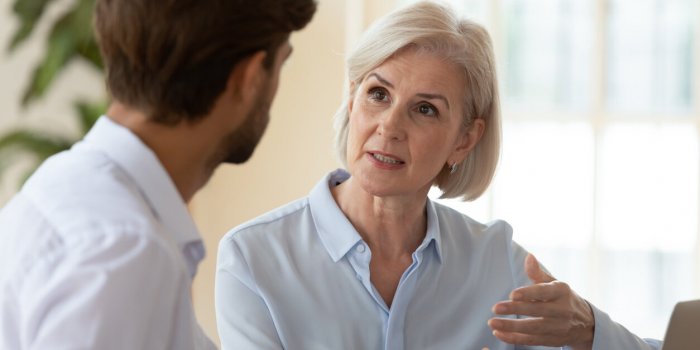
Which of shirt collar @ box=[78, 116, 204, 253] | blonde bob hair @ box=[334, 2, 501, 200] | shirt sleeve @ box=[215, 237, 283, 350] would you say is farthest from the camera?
blonde bob hair @ box=[334, 2, 501, 200]

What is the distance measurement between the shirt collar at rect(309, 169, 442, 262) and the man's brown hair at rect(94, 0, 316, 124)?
1.00 meters

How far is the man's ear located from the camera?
139cm

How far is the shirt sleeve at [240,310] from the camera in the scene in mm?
2172

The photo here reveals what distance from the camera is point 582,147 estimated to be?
5496 mm

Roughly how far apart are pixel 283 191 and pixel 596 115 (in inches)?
64.8

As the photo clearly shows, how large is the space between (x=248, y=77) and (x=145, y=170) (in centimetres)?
19

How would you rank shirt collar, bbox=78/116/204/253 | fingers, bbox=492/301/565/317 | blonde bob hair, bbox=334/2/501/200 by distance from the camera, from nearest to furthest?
shirt collar, bbox=78/116/204/253
fingers, bbox=492/301/565/317
blonde bob hair, bbox=334/2/501/200

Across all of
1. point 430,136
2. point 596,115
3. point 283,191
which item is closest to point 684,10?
point 596,115

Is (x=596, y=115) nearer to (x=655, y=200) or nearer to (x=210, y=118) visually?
(x=655, y=200)

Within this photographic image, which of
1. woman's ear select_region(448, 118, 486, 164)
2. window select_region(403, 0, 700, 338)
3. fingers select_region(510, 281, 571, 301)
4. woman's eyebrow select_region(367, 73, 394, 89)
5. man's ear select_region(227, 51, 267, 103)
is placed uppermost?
man's ear select_region(227, 51, 267, 103)

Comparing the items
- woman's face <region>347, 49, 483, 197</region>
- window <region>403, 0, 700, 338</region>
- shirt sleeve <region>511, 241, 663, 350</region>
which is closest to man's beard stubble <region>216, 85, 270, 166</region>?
woman's face <region>347, 49, 483, 197</region>

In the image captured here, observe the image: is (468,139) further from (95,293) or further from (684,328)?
(95,293)

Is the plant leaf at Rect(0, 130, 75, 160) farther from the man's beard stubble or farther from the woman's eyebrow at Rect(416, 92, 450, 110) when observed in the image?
the man's beard stubble

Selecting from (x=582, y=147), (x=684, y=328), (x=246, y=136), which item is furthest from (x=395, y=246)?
(x=582, y=147)
